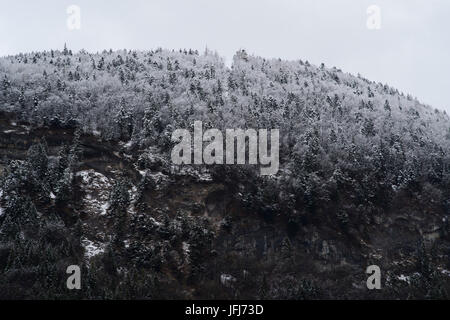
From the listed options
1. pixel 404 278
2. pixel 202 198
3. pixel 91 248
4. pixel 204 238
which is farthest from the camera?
pixel 202 198

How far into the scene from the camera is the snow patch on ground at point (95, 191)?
77562 mm

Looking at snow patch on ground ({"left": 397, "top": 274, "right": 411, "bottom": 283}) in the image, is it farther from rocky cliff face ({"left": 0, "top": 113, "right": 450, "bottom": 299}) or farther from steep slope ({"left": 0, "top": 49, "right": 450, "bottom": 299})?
steep slope ({"left": 0, "top": 49, "right": 450, "bottom": 299})

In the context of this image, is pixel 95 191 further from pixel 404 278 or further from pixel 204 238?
pixel 404 278

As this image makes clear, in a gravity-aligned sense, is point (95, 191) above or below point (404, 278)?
above

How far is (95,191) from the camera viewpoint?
264ft

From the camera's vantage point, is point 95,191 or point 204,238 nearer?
point 204,238

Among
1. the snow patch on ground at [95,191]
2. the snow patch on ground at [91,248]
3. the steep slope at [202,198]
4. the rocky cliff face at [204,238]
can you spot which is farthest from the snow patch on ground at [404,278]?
the snow patch on ground at [95,191]

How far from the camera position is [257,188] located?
290 feet

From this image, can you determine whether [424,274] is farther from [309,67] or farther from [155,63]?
[309,67]

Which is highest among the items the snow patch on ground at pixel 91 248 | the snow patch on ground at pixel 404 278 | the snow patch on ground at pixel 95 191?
the snow patch on ground at pixel 95 191

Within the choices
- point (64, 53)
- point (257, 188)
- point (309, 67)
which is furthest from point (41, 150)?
point (309, 67)

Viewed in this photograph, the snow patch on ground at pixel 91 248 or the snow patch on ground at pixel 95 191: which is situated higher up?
the snow patch on ground at pixel 95 191

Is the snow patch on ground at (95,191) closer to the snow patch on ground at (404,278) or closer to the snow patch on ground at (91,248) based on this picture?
the snow patch on ground at (91,248)

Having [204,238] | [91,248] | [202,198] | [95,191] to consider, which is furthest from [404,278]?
[95,191]
